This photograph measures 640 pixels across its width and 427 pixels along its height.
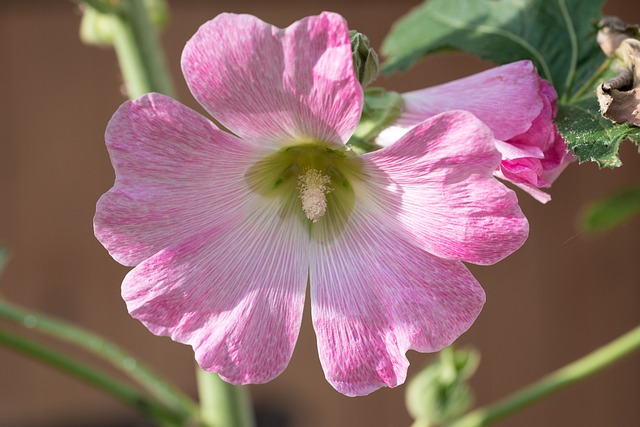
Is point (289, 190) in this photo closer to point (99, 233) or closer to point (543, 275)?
point (99, 233)

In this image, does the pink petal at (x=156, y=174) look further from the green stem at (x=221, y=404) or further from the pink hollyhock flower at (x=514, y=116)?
the green stem at (x=221, y=404)

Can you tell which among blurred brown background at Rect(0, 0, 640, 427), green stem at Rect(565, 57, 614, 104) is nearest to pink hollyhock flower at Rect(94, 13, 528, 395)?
green stem at Rect(565, 57, 614, 104)

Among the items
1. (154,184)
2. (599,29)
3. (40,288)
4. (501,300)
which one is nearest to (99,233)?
(154,184)

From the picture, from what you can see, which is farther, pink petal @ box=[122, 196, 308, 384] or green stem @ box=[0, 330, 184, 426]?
green stem @ box=[0, 330, 184, 426]

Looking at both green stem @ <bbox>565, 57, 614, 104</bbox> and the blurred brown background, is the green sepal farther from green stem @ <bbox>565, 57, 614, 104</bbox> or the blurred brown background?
the blurred brown background

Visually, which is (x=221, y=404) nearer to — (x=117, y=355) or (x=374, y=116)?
→ (x=117, y=355)

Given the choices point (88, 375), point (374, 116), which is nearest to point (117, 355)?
point (88, 375)

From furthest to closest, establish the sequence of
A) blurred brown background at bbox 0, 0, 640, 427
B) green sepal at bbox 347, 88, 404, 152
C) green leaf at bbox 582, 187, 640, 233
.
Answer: blurred brown background at bbox 0, 0, 640, 427 < green leaf at bbox 582, 187, 640, 233 < green sepal at bbox 347, 88, 404, 152
